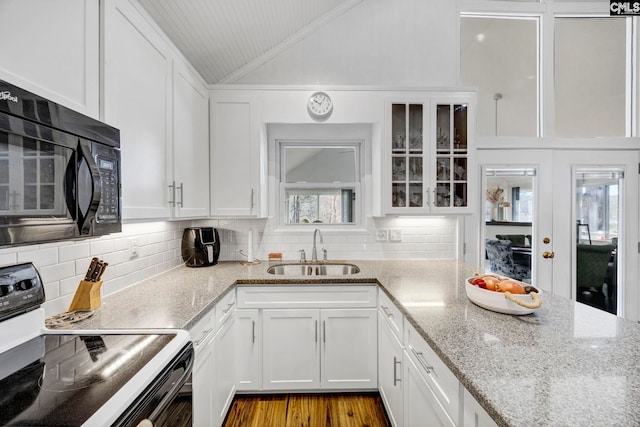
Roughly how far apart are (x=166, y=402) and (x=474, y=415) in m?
0.87

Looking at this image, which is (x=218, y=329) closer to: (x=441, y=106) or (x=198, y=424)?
(x=198, y=424)

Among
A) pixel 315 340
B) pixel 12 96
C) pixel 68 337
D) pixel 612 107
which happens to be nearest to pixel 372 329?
pixel 315 340

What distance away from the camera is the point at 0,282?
96cm

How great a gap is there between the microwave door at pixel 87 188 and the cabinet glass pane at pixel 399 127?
6.38 ft

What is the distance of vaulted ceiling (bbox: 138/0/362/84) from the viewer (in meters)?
1.86

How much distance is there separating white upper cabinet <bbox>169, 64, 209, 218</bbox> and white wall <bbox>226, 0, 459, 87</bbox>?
676mm

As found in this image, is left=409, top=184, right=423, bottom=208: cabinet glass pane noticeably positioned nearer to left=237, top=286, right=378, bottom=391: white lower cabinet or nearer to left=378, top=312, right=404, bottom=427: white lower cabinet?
left=237, top=286, right=378, bottom=391: white lower cabinet

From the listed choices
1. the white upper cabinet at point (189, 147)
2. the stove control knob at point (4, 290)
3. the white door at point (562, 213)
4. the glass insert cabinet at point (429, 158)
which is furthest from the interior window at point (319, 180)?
the stove control knob at point (4, 290)

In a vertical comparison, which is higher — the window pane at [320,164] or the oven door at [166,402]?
the window pane at [320,164]

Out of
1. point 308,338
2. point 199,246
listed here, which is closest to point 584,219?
point 308,338

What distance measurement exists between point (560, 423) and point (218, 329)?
1515 mm

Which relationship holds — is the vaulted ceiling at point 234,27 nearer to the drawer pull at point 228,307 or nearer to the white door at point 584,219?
the drawer pull at point 228,307

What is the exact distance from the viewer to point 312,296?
2.04 metres

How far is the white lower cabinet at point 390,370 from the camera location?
1.57m
